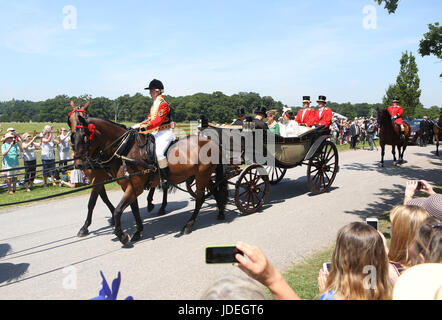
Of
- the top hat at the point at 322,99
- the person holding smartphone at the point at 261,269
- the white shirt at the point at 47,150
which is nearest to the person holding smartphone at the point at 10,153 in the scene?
the white shirt at the point at 47,150

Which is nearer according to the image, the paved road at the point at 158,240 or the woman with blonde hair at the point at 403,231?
the woman with blonde hair at the point at 403,231

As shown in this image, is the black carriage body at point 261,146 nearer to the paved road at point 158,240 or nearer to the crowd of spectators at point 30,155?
the paved road at point 158,240

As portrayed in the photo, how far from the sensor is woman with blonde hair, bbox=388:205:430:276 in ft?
8.34

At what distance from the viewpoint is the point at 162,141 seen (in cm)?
597

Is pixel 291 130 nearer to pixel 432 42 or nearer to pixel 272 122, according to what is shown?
pixel 272 122

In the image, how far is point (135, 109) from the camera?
56219mm

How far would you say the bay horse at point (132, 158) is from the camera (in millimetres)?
5180

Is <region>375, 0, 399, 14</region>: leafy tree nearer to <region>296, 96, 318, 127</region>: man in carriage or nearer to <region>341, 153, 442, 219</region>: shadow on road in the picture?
<region>296, 96, 318, 127</region>: man in carriage

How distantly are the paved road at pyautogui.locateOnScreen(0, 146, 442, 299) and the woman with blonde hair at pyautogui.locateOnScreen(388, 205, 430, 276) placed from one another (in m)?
2.20

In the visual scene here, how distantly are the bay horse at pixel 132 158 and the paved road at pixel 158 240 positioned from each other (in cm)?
54

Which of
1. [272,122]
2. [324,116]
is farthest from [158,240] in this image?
[324,116]

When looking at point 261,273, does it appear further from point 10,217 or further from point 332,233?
point 10,217

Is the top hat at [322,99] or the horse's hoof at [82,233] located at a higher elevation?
the top hat at [322,99]
